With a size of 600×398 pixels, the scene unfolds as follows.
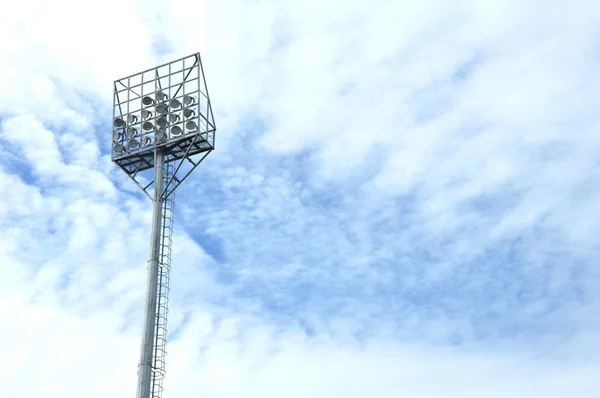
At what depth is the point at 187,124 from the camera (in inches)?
2446

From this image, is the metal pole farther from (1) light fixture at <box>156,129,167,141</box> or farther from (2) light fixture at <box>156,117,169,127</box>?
(2) light fixture at <box>156,117,169,127</box>

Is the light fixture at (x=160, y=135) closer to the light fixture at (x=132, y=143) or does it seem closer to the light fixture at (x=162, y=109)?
the light fixture at (x=162, y=109)

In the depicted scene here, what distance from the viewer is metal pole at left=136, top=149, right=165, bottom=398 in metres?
55.5

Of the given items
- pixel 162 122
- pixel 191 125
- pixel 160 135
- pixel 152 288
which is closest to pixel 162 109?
pixel 162 122

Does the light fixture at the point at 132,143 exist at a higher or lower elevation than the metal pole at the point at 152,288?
higher

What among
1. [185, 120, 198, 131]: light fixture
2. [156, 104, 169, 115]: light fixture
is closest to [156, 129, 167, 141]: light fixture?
[156, 104, 169, 115]: light fixture

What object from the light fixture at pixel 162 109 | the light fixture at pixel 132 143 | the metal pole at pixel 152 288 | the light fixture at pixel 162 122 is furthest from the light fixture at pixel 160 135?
the light fixture at pixel 132 143

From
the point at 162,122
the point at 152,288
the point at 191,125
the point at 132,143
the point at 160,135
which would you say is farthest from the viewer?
the point at 132,143

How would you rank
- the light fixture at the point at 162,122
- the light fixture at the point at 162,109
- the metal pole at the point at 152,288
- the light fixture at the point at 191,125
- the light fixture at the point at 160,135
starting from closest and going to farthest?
the metal pole at the point at 152,288 → the light fixture at the point at 191,125 → the light fixture at the point at 160,135 → the light fixture at the point at 162,122 → the light fixture at the point at 162,109

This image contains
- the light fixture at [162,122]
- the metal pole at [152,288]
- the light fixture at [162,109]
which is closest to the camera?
the metal pole at [152,288]

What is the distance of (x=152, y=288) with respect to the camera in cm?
5812

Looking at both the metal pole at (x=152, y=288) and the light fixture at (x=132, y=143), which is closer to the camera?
the metal pole at (x=152, y=288)

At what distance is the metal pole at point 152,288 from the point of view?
182 feet

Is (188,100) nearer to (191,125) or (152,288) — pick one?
(191,125)
